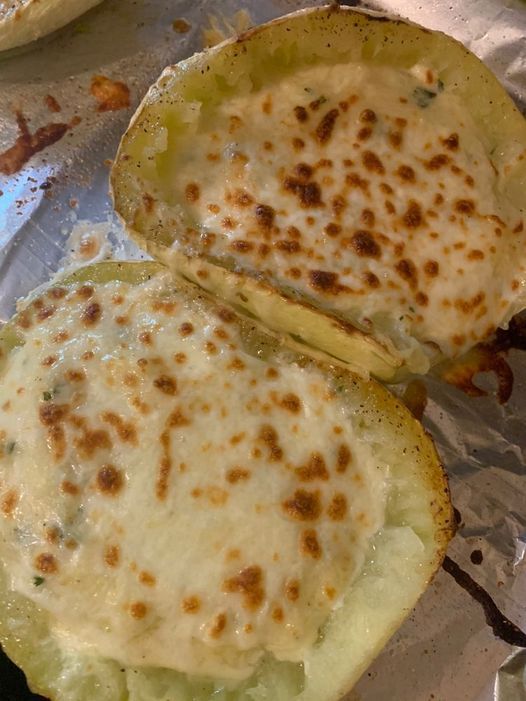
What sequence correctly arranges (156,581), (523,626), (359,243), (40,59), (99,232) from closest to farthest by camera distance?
1. (156,581)
2. (359,243)
3. (523,626)
4. (99,232)
5. (40,59)

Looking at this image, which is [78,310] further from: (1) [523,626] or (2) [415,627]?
(1) [523,626]

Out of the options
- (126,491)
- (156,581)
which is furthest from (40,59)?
(156,581)

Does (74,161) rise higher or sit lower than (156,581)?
higher

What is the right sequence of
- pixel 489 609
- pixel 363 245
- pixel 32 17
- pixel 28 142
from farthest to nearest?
1. pixel 28 142
2. pixel 32 17
3. pixel 489 609
4. pixel 363 245

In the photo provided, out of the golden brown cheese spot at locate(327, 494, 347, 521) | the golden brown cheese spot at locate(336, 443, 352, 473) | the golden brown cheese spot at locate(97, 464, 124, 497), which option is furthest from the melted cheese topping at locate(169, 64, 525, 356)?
the golden brown cheese spot at locate(97, 464, 124, 497)

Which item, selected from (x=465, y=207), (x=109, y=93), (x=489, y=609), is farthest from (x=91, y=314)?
(x=489, y=609)

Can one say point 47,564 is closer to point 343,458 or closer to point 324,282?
point 343,458

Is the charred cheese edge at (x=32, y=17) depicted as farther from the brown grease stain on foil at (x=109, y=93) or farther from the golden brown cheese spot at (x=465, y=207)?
the golden brown cheese spot at (x=465, y=207)
